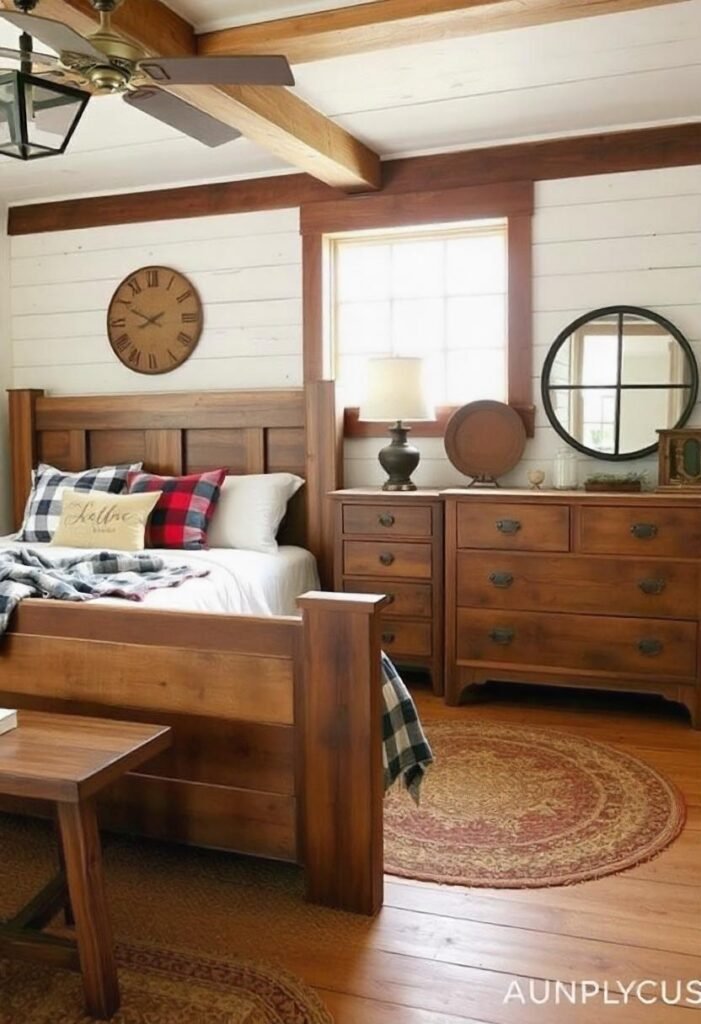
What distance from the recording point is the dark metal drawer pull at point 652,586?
11.8ft

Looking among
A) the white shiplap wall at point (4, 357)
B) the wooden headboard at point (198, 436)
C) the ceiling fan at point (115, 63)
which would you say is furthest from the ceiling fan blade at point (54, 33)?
the white shiplap wall at point (4, 357)

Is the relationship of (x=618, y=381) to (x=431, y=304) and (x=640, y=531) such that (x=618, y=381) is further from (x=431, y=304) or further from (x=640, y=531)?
(x=431, y=304)

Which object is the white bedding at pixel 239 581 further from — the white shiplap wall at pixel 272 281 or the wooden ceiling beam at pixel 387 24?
the wooden ceiling beam at pixel 387 24

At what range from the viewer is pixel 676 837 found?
8.59 ft

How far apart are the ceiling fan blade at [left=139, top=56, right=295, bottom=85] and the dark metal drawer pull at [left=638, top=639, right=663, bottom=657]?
2.42m

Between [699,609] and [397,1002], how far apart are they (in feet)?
7.11

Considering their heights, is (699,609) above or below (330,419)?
below

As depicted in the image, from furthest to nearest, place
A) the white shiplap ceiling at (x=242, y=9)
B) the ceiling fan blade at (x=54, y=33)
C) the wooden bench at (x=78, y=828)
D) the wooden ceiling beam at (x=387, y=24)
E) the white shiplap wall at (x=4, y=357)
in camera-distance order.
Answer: the white shiplap wall at (x=4, y=357) → the white shiplap ceiling at (x=242, y=9) → the wooden ceiling beam at (x=387, y=24) → the ceiling fan blade at (x=54, y=33) → the wooden bench at (x=78, y=828)

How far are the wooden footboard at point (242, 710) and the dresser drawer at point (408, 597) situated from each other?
1747 millimetres

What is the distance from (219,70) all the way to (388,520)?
2168 mm

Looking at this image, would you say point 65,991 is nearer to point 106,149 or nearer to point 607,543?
point 607,543

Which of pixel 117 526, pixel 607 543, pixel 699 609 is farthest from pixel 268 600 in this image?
pixel 699 609

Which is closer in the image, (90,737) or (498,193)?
(90,737)

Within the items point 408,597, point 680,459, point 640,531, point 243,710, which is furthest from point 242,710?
point 680,459
